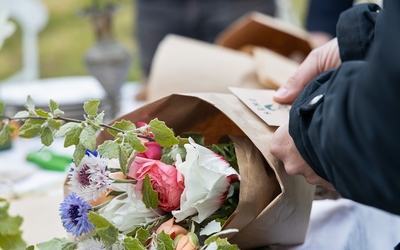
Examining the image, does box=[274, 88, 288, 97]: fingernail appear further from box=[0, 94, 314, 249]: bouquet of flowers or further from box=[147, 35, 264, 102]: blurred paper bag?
box=[147, 35, 264, 102]: blurred paper bag

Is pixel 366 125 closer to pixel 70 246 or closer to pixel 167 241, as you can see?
pixel 167 241

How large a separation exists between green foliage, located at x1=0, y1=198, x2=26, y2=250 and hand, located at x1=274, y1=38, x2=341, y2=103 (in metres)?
0.35

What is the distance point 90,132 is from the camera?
20.7 inches

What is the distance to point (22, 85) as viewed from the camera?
4.68 feet

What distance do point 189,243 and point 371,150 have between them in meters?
0.20

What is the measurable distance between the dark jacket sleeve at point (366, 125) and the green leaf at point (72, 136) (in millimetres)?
222

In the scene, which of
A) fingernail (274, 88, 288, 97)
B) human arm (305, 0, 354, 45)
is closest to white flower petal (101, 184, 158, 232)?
fingernail (274, 88, 288, 97)

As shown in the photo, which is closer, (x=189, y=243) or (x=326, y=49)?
(x=189, y=243)

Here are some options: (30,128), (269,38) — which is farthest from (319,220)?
(269,38)

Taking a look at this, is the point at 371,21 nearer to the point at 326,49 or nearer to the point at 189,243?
the point at 326,49

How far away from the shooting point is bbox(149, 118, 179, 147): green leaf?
1.77 feet

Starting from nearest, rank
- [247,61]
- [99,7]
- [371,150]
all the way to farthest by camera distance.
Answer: [371,150]
[247,61]
[99,7]

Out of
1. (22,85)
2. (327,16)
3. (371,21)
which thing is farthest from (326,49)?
(327,16)

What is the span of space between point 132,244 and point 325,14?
4.74 feet
